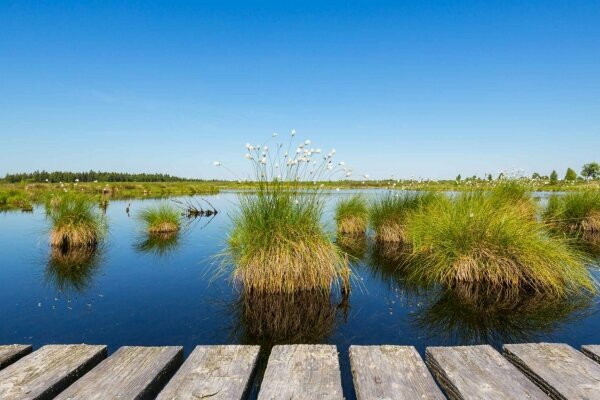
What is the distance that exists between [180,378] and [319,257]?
16.4 feet

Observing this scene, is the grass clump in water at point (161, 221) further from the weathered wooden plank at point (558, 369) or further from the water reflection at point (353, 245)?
the weathered wooden plank at point (558, 369)

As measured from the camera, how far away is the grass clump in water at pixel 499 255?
7867mm

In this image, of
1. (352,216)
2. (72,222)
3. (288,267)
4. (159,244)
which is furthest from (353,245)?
(72,222)

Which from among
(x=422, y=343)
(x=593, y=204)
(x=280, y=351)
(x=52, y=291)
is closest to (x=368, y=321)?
(x=422, y=343)

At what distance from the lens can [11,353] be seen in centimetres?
314

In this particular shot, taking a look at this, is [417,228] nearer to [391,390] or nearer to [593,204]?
[391,390]

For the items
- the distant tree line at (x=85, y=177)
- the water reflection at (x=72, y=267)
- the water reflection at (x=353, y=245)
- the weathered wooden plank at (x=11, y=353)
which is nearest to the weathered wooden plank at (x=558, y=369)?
the weathered wooden plank at (x=11, y=353)

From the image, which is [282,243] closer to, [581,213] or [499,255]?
[499,255]

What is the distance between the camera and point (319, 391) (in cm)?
253

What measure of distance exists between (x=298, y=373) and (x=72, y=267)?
400 inches

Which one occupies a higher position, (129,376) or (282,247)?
(282,247)

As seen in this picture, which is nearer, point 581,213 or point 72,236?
point 72,236

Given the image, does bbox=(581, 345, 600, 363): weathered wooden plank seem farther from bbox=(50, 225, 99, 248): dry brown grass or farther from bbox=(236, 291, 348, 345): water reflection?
bbox=(50, 225, 99, 248): dry brown grass

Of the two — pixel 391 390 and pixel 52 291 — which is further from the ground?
pixel 391 390
